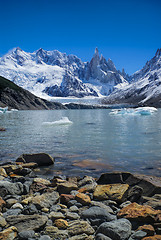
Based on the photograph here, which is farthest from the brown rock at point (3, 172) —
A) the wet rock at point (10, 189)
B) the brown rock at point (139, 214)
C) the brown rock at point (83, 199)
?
the brown rock at point (139, 214)

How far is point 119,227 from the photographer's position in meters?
5.71

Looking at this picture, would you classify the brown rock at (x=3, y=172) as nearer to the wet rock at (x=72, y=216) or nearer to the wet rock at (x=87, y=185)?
the wet rock at (x=87, y=185)

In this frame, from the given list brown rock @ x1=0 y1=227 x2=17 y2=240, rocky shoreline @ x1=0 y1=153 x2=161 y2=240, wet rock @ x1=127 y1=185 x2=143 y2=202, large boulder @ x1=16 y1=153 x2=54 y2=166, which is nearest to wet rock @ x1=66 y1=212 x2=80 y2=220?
rocky shoreline @ x1=0 y1=153 x2=161 y2=240

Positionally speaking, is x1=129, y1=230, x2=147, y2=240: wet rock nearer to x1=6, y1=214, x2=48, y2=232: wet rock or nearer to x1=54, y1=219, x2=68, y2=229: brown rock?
x1=54, y1=219, x2=68, y2=229: brown rock

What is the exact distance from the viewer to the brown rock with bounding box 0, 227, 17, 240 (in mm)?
5242

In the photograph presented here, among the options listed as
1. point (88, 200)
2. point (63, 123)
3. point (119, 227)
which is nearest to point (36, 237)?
point (119, 227)

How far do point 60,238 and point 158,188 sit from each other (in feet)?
16.0

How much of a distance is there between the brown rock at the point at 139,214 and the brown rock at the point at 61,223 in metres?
1.69

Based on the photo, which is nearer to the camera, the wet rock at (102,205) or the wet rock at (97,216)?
the wet rock at (97,216)

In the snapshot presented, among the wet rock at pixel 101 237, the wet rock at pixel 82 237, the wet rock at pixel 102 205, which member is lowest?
the wet rock at pixel 82 237

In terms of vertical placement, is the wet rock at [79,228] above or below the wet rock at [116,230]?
below

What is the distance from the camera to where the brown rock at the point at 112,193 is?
26.1 ft

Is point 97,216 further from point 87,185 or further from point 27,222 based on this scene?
point 87,185

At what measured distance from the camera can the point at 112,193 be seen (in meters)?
8.21
